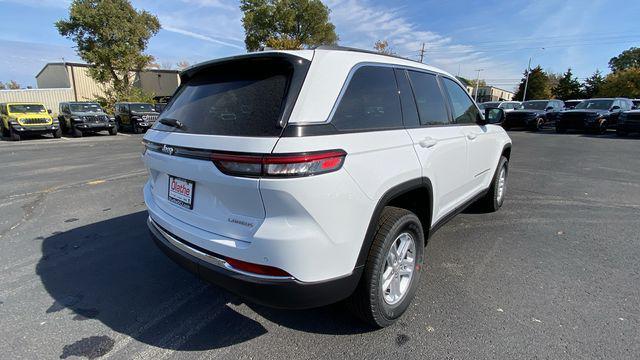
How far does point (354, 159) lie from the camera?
1984 millimetres

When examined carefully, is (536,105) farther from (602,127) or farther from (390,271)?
(390,271)

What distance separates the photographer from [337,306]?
9.00 ft

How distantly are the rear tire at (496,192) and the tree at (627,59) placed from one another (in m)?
76.9

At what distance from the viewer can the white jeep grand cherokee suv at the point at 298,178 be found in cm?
182

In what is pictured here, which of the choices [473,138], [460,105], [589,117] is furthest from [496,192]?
[589,117]

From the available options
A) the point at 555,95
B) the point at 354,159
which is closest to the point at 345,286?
the point at 354,159

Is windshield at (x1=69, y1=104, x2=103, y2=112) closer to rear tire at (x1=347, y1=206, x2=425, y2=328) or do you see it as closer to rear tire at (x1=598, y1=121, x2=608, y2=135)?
rear tire at (x1=347, y1=206, x2=425, y2=328)

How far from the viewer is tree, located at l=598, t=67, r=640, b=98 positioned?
39.7 m

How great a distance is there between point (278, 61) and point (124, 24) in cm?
3029

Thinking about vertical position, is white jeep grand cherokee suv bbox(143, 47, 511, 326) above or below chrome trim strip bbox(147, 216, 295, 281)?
above

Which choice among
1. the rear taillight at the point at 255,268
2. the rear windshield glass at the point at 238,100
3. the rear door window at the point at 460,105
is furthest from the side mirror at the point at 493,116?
the rear taillight at the point at 255,268

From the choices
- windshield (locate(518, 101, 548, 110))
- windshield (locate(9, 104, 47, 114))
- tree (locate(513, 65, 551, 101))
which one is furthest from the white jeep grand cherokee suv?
tree (locate(513, 65, 551, 101))

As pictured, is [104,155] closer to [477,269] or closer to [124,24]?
[477,269]

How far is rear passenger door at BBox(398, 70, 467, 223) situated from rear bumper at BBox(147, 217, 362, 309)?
115cm
